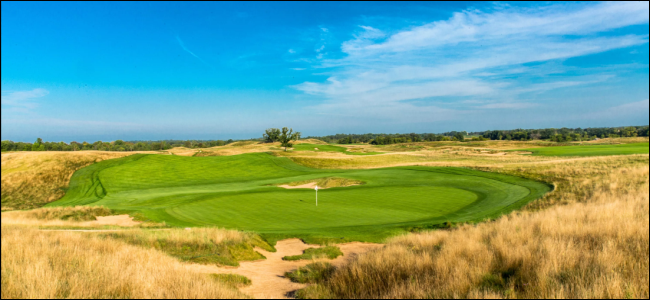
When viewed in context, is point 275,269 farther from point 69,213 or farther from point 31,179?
point 69,213

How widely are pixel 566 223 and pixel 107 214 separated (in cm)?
1939

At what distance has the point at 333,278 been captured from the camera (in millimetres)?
6355

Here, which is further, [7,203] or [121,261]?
[7,203]

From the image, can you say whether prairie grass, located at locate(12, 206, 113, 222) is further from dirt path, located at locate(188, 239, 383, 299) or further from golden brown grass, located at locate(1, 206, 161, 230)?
dirt path, located at locate(188, 239, 383, 299)

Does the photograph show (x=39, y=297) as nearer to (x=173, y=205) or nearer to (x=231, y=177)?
(x=173, y=205)

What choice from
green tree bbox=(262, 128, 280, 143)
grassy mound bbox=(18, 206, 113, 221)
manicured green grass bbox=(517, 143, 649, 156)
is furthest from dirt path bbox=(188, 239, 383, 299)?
green tree bbox=(262, 128, 280, 143)

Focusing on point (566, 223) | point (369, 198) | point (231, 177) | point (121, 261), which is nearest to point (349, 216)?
Result: point (369, 198)

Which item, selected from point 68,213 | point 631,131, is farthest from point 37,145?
point 631,131

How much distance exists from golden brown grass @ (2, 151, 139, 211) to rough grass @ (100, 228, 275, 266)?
3.68 m

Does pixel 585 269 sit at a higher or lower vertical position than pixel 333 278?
higher

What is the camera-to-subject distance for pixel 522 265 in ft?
18.6

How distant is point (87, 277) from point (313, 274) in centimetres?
413

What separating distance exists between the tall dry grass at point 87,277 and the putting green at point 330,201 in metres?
7.32

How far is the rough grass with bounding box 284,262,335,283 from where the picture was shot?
6.96 m
